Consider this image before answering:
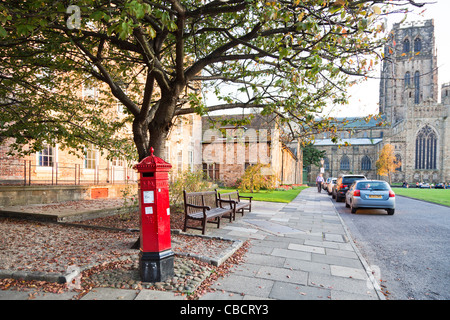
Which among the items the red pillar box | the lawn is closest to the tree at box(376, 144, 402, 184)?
the lawn

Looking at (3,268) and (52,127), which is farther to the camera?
(52,127)

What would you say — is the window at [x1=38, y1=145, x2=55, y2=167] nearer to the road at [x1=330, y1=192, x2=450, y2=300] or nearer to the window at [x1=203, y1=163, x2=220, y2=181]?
the road at [x1=330, y1=192, x2=450, y2=300]

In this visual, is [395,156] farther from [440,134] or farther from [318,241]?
[318,241]

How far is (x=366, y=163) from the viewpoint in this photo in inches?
2995

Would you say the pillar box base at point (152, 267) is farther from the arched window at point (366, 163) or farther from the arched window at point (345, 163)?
the arched window at point (366, 163)

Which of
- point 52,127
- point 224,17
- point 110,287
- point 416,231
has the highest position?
point 224,17

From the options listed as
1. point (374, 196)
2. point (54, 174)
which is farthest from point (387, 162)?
point (54, 174)

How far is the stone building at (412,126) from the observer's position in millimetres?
63719

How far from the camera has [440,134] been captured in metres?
63.9

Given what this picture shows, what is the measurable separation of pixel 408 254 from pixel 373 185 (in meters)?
6.96

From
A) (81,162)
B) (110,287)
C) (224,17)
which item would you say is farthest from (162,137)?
(81,162)

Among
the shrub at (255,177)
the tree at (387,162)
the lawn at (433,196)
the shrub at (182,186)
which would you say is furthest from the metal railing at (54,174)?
the tree at (387,162)

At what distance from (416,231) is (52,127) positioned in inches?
440

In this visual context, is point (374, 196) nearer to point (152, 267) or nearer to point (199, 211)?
point (199, 211)
